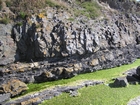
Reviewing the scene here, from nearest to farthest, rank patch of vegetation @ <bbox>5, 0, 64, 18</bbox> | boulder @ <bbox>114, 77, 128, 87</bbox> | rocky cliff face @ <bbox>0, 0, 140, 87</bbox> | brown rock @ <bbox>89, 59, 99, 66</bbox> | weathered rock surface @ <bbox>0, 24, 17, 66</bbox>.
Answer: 1. boulder @ <bbox>114, 77, 128, 87</bbox>
2. rocky cliff face @ <bbox>0, 0, 140, 87</bbox>
3. weathered rock surface @ <bbox>0, 24, 17, 66</bbox>
4. brown rock @ <bbox>89, 59, 99, 66</bbox>
5. patch of vegetation @ <bbox>5, 0, 64, 18</bbox>

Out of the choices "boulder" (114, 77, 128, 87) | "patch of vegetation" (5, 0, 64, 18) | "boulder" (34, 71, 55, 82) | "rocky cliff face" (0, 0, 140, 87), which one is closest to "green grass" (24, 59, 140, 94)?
"boulder" (34, 71, 55, 82)

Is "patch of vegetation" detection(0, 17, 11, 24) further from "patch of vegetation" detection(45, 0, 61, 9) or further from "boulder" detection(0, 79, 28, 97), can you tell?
"boulder" detection(0, 79, 28, 97)

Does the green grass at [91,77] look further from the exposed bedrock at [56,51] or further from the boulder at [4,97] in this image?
the boulder at [4,97]

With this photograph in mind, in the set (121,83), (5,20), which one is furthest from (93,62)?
(5,20)

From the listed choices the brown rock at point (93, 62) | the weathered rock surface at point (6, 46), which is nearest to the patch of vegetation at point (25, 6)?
the weathered rock surface at point (6, 46)

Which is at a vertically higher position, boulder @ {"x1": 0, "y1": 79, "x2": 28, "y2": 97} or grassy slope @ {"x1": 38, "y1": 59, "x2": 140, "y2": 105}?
boulder @ {"x1": 0, "y1": 79, "x2": 28, "y2": 97}

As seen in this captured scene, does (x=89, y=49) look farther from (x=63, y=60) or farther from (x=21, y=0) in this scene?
(x=21, y=0)

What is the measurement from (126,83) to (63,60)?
1014 cm

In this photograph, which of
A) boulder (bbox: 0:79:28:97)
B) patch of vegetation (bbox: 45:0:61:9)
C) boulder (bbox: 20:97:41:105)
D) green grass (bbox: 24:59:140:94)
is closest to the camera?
boulder (bbox: 20:97:41:105)

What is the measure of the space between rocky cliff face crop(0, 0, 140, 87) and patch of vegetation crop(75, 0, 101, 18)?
6012 millimetres

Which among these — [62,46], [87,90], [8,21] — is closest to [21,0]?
[8,21]

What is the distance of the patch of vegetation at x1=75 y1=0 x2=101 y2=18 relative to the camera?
1589 inches

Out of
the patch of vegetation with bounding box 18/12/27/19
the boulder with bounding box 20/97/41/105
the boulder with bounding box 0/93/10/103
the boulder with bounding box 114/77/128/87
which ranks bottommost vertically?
the boulder with bounding box 20/97/41/105

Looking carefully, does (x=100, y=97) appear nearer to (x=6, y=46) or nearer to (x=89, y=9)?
(x=6, y=46)
